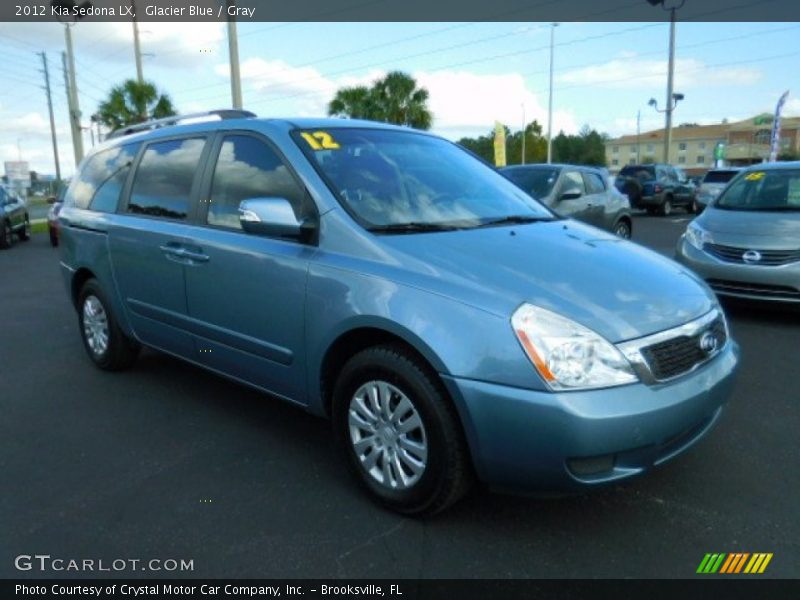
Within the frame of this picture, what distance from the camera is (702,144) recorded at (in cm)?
10969

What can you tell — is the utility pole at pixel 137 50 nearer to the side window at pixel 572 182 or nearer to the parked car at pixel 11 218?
the parked car at pixel 11 218

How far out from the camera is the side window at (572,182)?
948 centimetres

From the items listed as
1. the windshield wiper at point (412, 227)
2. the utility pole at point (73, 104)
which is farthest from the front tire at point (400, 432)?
the utility pole at point (73, 104)

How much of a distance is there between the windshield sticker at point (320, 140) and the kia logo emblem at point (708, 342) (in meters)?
2.00

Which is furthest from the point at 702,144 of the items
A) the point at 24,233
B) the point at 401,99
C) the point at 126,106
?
the point at 24,233

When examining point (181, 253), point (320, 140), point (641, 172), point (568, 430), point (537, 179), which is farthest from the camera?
point (641, 172)

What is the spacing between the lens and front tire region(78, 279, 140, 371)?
15.3 feet

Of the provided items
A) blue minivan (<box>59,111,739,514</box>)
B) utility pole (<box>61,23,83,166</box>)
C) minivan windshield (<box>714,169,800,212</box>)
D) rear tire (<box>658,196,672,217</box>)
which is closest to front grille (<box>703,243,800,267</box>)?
minivan windshield (<box>714,169,800,212</box>)

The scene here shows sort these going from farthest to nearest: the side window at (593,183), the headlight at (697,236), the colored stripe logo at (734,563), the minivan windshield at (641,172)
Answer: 1. the minivan windshield at (641,172)
2. the side window at (593,183)
3. the headlight at (697,236)
4. the colored stripe logo at (734,563)

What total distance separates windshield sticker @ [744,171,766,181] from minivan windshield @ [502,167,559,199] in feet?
8.98

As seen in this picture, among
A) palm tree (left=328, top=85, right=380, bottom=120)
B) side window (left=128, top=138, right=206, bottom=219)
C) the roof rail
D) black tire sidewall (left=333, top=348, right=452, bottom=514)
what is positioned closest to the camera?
black tire sidewall (left=333, top=348, right=452, bottom=514)

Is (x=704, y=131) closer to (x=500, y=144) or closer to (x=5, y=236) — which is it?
(x=500, y=144)

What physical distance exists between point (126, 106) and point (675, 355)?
28450 millimetres

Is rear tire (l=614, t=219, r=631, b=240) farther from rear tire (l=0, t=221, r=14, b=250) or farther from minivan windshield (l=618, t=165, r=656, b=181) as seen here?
rear tire (l=0, t=221, r=14, b=250)
